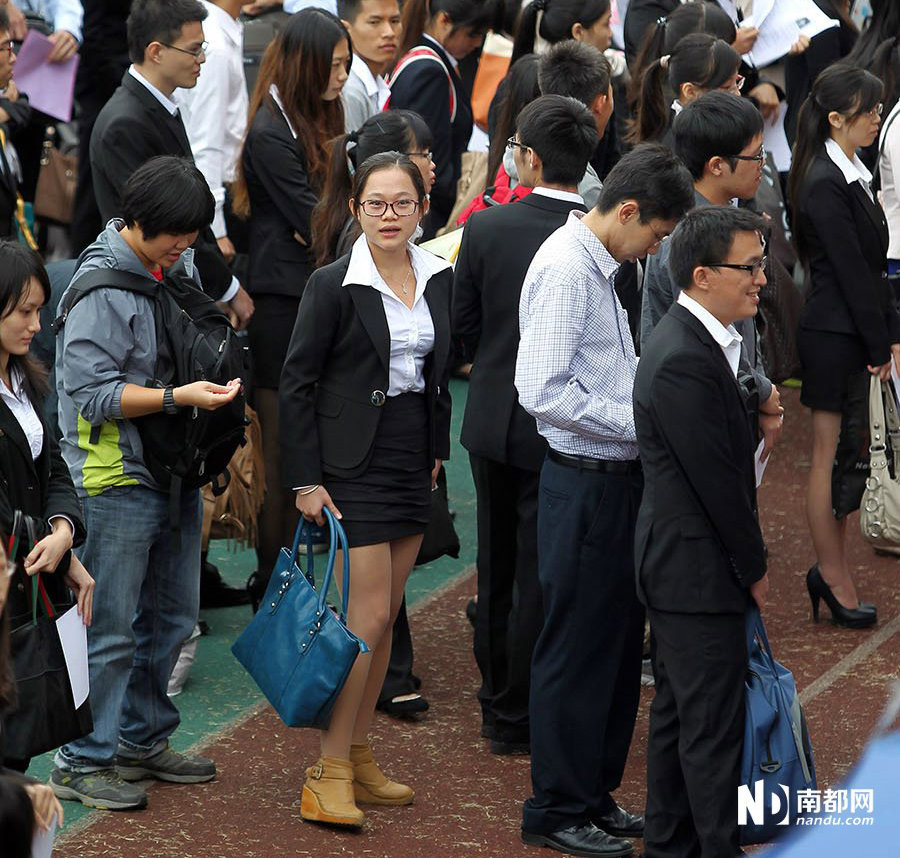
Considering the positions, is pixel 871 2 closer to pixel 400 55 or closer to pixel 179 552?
pixel 400 55

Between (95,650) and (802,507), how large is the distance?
4437 millimetres

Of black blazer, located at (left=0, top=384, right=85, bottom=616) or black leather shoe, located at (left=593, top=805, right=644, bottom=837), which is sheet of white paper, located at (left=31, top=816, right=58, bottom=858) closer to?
black blazer, located at (left=0, top=384, right=85, bottom=616)

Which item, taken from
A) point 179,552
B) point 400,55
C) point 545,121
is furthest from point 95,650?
point 400,55

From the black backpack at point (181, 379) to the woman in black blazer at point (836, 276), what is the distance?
271 cm

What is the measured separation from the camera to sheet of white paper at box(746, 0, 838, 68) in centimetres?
952

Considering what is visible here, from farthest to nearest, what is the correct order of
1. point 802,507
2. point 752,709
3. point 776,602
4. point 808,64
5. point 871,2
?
point 808,64 → point 871,2 → point 802,507 → point 776,602 → point 752,709

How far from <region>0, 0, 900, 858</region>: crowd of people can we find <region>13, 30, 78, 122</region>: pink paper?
235cm

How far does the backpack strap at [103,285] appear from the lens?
16.6 ft

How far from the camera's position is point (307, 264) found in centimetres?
668

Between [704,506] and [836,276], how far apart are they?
8.95ft

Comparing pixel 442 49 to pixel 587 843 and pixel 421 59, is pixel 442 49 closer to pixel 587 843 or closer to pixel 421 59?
pixel 421 59

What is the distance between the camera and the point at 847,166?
6703mm

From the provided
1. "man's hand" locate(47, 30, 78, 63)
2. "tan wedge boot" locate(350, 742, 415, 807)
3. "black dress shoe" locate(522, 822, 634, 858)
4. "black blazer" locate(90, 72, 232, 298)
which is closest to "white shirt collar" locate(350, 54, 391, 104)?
"black blazer" locate(90, 72, 232, 298)

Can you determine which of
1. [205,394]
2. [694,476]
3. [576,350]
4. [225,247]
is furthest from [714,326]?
[225,247]
